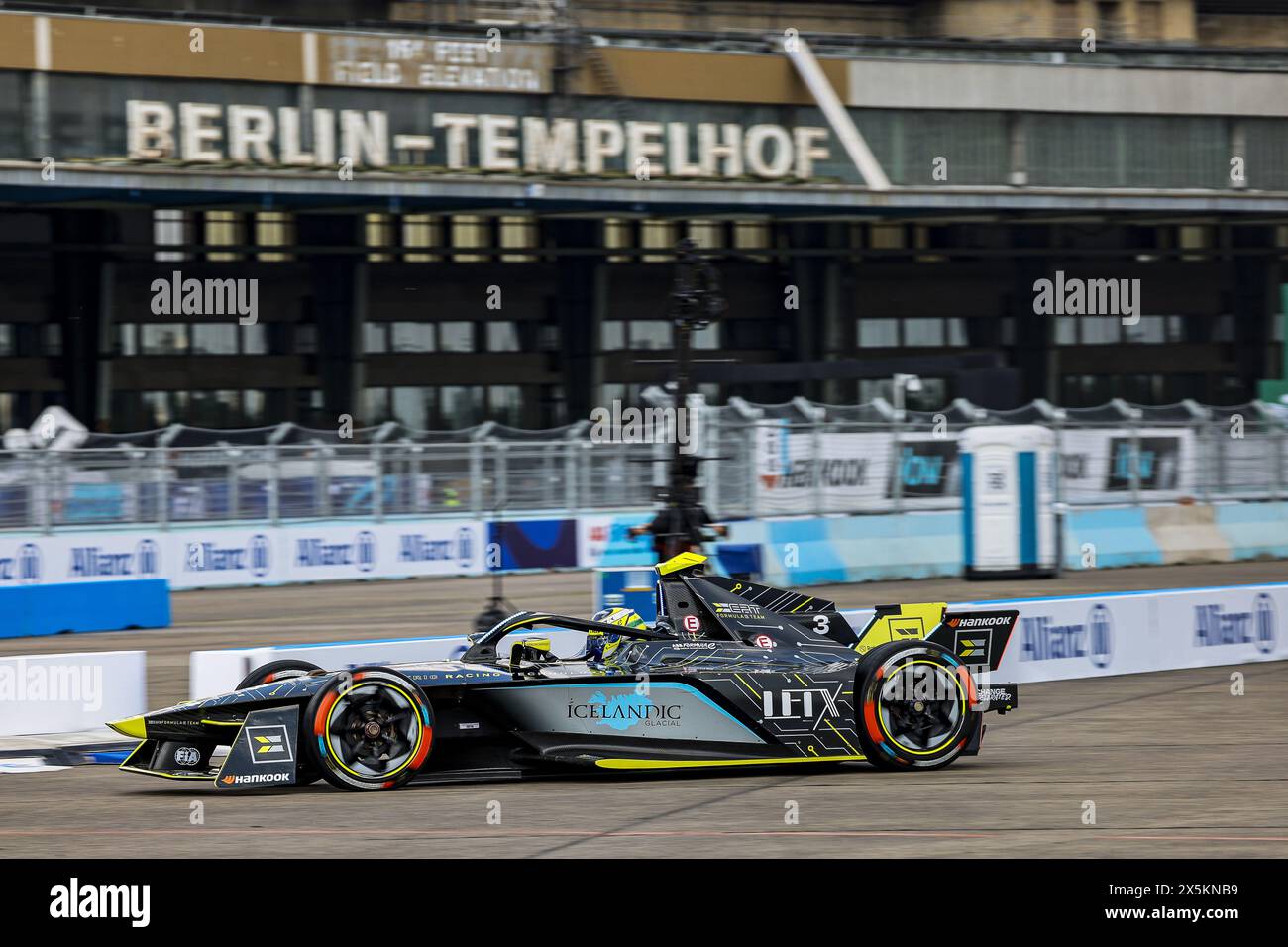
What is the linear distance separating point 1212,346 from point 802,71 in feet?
49.9

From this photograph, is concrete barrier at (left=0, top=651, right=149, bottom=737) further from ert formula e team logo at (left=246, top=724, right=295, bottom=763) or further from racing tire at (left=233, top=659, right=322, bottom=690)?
ert formula e team logo at (left=246, top=724, right=295, bottom=763)

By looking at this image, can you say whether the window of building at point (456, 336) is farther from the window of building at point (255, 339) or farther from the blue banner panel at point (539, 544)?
the blue banner panel at point (539, 544)

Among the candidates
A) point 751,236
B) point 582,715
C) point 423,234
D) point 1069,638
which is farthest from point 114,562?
point 751,236

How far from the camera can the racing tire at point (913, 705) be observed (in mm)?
10008

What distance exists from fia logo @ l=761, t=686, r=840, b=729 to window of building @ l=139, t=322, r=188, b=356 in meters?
32.5

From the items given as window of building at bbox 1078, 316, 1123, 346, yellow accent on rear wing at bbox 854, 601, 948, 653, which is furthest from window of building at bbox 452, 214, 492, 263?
yellow accent on rear wing at bbox 854, 601, 948, 653

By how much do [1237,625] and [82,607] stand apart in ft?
44.9

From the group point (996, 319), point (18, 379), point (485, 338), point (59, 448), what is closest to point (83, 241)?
point (18, 379)

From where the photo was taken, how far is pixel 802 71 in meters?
41.7

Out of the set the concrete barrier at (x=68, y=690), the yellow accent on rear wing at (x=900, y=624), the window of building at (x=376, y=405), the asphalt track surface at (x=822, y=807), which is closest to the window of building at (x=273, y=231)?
the window of building at (x=376, y=405)

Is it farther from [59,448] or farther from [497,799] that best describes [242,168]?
[497,799]

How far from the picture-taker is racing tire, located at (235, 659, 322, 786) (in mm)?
9602

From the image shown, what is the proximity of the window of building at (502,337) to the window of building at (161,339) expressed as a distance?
746 centimetres

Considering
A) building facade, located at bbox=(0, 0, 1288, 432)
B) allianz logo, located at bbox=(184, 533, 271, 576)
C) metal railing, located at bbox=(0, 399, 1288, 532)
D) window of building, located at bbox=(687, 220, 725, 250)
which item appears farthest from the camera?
window of building, located at bbox=(687, 220, 725, 250)
